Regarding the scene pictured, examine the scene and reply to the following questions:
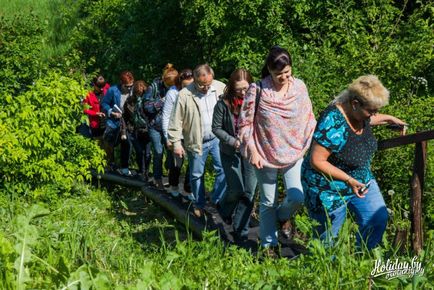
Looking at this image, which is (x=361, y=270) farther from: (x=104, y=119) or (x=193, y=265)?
(x=104, y=119)

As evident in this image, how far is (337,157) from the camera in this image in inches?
192

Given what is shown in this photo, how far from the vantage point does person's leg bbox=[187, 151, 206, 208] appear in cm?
772

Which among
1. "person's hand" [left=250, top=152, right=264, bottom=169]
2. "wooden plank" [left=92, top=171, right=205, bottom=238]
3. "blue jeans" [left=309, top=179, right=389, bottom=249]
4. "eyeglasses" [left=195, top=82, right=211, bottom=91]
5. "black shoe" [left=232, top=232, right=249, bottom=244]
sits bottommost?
"wooden plank" [left=92, top=171, right=205, bottom=238]

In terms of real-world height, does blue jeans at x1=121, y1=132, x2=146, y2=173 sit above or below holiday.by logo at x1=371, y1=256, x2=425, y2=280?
below

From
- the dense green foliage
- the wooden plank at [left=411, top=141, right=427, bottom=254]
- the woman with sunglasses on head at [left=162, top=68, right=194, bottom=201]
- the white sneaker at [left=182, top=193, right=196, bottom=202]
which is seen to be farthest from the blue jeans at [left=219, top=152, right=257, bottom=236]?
the white sneaker at [left=182, top=193, right=196, bottom=202]

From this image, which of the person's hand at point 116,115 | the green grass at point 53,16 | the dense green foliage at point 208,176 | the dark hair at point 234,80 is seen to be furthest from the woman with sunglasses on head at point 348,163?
the green grass at point 53,16

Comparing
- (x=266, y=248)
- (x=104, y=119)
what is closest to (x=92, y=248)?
(x=266, y=248)

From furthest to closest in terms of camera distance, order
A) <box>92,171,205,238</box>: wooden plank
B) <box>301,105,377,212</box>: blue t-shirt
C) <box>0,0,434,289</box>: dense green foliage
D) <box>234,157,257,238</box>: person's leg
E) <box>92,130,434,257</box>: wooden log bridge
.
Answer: <box>92,171,205,238</box>: wooden plank, <box>234,157,257,238</box>: person's leg, <box>92,130,434,257</box>: wooden log bridge, <box>301,105,377,212</box>: blue t-shirt, <box>0,0,434,289</box>: dense green foliage

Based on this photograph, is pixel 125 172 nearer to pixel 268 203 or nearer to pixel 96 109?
pixel 96 109

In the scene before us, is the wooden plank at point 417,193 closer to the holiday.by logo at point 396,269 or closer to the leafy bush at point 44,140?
the holiday.by logo at point 396,269

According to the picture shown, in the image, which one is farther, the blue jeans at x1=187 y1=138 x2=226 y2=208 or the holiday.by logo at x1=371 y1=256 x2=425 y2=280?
the blue jeans at x1=187 y1=138 x2=226 y2=208

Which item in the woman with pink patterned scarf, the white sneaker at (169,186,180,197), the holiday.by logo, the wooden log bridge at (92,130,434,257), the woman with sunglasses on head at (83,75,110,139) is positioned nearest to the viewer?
the holiday.by logo

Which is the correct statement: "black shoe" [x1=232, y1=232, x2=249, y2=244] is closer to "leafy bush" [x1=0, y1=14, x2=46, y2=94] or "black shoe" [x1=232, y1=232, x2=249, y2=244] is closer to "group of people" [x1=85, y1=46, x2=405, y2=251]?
"group of people" [x1=85, y1=46, x2=405, y2=251]

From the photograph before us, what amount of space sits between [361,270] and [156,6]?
1195 centimetres
